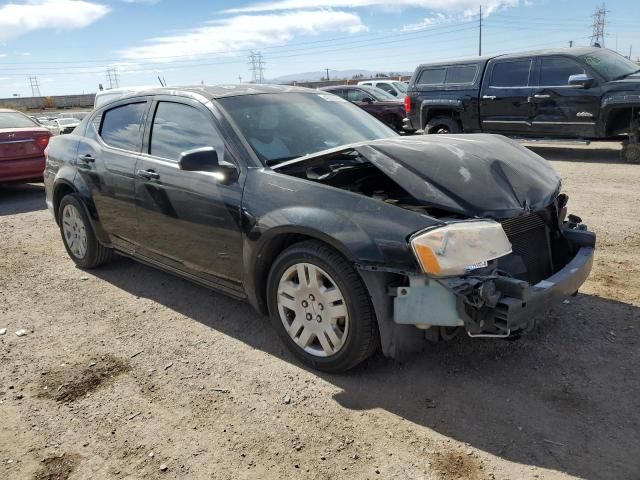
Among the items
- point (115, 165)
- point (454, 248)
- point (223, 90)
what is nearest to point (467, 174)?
point (454, 248)

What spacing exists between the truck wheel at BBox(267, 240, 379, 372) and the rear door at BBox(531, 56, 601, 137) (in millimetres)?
8931

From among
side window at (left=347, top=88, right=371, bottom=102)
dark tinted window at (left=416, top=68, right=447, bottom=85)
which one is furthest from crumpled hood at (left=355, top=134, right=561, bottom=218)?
side window at (left=347, top=88, right=371, bottom=102)

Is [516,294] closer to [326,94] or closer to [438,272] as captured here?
[438,272]

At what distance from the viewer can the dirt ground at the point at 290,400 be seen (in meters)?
2.55

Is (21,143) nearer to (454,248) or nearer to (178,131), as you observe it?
(178,131)

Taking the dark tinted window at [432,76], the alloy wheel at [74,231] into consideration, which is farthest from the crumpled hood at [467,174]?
the dark tinted window at [432,76]

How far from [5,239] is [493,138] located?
6.13m

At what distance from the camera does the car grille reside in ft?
10.4

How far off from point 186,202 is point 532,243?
2319mm

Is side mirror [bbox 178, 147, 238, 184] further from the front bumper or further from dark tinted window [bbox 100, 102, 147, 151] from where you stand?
the front bumper

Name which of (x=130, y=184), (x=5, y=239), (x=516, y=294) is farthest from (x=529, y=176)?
(x=5, y=239)

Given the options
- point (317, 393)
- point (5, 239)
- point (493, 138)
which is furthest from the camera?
point (5, 239)

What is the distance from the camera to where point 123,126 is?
4.71m

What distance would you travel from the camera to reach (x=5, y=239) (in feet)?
22.8
